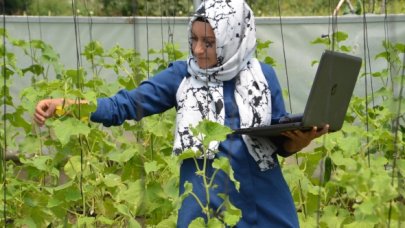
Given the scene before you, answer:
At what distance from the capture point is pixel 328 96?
79.0 inches

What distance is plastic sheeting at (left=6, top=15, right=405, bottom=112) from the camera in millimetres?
4586

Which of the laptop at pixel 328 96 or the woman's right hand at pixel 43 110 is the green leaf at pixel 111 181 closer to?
the woman's right hand at pixel 43 110

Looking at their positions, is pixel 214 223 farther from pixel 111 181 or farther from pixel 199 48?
pixel 111 181

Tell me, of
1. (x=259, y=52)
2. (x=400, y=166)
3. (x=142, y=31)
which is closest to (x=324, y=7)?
(x=142, y=31)

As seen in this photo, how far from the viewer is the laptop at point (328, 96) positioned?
196cm

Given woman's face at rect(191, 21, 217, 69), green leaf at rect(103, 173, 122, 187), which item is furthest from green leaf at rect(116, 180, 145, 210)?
woman's face at rect(191, 21, 217, 69)

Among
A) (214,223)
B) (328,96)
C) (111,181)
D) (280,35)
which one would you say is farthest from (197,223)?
(280,35)

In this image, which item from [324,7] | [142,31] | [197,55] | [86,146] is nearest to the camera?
[197,55]

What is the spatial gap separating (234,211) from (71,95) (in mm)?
585

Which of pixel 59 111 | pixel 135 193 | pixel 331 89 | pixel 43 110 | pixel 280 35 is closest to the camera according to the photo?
pixel 331 89

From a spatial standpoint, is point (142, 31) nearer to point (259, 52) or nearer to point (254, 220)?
point (259, 52)

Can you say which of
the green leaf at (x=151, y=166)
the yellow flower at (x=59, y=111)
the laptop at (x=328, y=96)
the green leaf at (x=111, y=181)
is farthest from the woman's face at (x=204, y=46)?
the green leaf at (x=111, y=181)

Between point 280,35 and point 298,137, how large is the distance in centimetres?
261

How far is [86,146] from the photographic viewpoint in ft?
9.36
